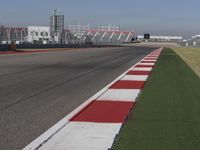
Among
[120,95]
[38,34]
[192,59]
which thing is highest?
[38,34]

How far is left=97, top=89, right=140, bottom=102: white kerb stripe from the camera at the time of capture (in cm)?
994

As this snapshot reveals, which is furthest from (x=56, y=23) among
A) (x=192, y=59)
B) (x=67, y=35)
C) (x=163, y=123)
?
(x=163, y=123)

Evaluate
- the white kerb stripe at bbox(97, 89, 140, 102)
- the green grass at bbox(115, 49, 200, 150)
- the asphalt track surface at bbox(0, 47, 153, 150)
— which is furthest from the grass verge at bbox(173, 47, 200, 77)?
the green grass at bbox(115, 49, 200, 150)

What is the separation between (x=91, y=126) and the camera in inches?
268

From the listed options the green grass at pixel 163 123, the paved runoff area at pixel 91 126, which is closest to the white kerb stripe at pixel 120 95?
the paved runoff area at pixel 91 126

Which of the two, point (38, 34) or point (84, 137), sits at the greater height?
point (38, 34)

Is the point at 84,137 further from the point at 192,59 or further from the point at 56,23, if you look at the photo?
the point at 56,23

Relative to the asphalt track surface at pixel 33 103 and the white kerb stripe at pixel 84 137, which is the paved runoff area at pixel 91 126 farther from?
the asphalt track surface at pixel 33 103

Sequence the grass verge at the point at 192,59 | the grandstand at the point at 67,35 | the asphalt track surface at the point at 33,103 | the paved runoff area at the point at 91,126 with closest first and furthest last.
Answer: the paved runoff area at the point at 91,126 → the asphalt track surface at the point at 33,103 → the grass verge at the point at 192,59 → the grandstand at the point at 67,35

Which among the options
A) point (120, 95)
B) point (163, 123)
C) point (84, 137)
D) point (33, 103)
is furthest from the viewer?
point (120, 95)

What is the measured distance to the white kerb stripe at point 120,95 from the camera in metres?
9.94

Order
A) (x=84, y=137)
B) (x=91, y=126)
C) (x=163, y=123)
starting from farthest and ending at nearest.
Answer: (x=163, y=123) < (x=91, y=126) < (x=84, y=137)

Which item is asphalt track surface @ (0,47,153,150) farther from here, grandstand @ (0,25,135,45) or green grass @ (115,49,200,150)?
grandstand @ (0,25,135,45)

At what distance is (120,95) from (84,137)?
4576 mm
